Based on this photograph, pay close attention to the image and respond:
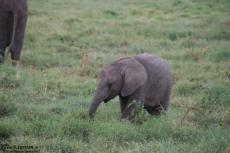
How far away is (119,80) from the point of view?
7.11 m

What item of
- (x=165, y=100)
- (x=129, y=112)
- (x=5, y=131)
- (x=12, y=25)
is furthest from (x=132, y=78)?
(x=12, y=25)

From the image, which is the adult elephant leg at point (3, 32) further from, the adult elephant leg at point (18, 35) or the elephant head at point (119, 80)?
the elephant head at point (119, 80)

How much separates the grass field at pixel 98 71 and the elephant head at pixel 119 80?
1.12ft

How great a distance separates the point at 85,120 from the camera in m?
6.88

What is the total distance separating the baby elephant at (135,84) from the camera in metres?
7.04

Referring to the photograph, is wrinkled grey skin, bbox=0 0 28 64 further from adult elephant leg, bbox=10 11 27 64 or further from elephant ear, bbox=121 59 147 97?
elephant ear, bbox=121 59 147 97

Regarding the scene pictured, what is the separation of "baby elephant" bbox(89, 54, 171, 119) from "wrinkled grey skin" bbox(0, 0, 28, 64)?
9.74 ft

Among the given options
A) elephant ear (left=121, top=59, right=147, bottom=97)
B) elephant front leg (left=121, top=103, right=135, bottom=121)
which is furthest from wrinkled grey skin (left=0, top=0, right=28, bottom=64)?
elephant front leg (left=121, top=103, right=135, bottom=121)

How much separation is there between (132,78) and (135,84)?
9 centimetres

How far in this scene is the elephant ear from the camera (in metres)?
7.13

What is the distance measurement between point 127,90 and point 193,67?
458 centimetres

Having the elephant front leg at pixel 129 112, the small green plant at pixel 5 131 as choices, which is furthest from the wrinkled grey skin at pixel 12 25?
the small green plant at pixel 5 131

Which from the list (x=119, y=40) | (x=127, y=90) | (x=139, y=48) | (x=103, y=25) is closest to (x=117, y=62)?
(x=127, y=90)

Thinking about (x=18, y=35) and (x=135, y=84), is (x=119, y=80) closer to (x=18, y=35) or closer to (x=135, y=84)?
(x=135, y=84)
